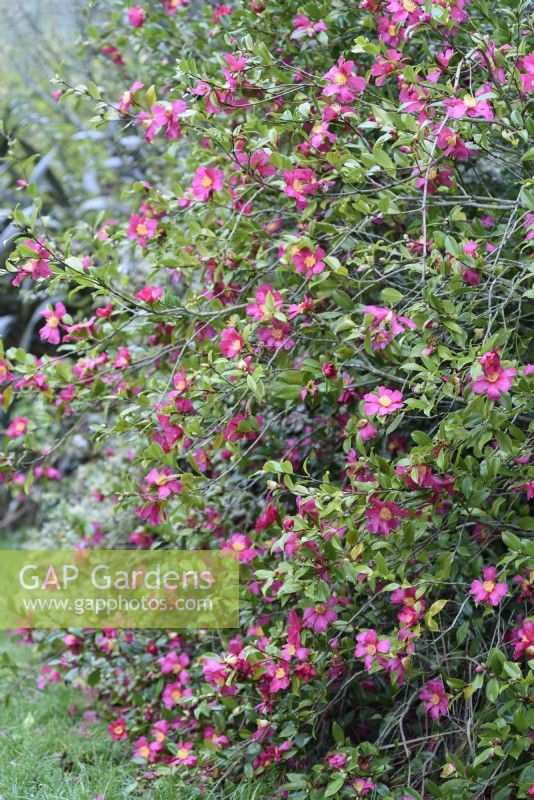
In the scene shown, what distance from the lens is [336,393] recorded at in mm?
2039

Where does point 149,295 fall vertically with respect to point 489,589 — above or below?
above

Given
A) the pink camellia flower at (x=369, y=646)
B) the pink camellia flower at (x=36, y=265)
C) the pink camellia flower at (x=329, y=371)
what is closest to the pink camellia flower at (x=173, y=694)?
the pink camellia flower at (x=369, y=646)

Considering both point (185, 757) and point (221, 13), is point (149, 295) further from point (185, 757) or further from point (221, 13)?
point (185, 757)

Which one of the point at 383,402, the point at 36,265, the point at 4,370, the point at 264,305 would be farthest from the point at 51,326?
the point at 383,402

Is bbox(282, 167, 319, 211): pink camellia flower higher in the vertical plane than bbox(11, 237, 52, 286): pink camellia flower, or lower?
lower

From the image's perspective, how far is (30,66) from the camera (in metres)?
6.07

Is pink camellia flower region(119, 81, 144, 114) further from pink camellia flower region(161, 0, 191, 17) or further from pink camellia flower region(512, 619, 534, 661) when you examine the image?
pink camellia flower region(512, 619, 534, 661)

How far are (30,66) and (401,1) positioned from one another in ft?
15.8

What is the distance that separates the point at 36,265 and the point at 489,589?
1.14 metres

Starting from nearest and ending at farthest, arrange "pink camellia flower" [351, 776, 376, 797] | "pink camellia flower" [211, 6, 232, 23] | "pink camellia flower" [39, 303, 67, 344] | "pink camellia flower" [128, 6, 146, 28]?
"pink camellia flower" [351, 776, 376, 797] → "pink camellia flower" [39, 303, 67, 344] → "pink camellia flower" [211, 6, 232, 23] → "pink camellia flower" [128, 6, 146, 28]

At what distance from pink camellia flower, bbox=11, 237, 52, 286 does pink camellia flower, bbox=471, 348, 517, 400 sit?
0.94 metres

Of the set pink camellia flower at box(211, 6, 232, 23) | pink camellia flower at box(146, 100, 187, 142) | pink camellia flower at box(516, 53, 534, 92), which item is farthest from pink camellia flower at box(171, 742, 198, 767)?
pink camellia flower at box(211, 6, 232, 23)

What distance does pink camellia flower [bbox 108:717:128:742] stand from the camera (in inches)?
93.7

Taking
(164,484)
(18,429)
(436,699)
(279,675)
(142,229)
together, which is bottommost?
(436,699)
